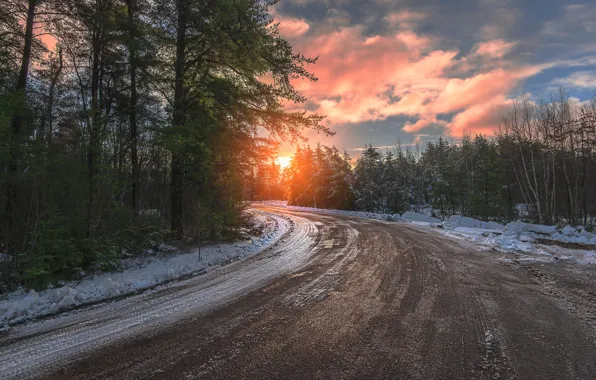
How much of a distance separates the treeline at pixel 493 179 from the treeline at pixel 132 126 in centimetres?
2370

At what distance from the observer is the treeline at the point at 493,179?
2677cm

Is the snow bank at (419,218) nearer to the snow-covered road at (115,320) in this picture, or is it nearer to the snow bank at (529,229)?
the snow bank at (529,229)

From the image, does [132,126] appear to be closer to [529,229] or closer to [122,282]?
[122,282]

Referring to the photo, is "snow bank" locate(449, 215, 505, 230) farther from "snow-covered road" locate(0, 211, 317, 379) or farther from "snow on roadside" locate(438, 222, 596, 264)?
"snow-covered road" locate(0, 211, 317, 379)

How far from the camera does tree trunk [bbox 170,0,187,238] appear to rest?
9977 mm

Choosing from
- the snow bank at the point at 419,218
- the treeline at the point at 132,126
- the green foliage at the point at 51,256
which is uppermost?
the treeline at the point at 132,126

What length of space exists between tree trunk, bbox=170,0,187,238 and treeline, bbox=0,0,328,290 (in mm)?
41

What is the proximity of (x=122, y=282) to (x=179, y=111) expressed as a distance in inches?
231

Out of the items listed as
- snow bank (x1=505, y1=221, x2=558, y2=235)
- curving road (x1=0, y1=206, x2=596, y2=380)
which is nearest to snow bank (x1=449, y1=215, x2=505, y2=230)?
snow bank (x1=505, y1=221, x2=558, y2=235)

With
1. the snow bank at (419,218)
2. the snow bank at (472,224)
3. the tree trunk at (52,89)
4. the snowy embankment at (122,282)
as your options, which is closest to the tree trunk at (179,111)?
the snowy embankment at (122,282)

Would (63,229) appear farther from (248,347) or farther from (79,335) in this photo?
(248,347)

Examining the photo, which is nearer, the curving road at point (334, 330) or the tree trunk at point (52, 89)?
the curving road at point (334, 330)

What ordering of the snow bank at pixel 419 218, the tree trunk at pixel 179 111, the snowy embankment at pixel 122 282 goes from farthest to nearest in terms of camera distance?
the snow bank at pixel 419 218, the tree trunk at pixel 179 111, the snowy embankment at pixel 122 282

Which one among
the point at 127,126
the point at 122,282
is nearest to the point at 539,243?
the point at 122,282
